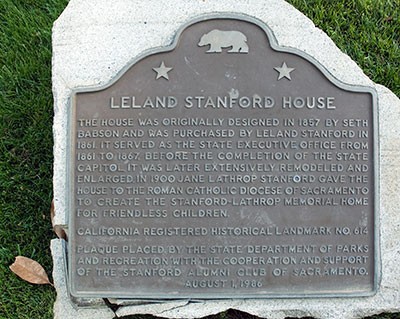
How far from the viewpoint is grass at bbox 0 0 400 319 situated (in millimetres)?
3693

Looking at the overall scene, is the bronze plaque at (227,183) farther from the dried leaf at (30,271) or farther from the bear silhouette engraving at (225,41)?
the dried leaf at (30,271)

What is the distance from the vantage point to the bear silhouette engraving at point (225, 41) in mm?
3178

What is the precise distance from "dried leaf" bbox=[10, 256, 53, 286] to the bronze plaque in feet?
1.81

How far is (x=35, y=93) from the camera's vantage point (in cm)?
402

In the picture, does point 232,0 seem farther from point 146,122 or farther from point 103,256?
point 103,256

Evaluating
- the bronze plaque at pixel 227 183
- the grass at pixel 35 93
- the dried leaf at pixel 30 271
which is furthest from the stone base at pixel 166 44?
the grass at pixel 35 93

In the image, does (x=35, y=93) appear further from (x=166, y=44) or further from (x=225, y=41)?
(x=225, y=41)

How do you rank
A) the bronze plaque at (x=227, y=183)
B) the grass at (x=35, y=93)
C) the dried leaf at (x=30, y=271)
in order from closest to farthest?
the bronze plaque at (x=227, y=183) → the dried leaf at (x=30, y=271) → the grass at (x=35, y=93)

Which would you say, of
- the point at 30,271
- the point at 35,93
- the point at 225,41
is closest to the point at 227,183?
the point at 225,41

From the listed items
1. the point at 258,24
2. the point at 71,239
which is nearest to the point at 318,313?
the point at 71,239

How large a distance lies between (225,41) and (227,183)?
782mm

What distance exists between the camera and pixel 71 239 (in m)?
3.12

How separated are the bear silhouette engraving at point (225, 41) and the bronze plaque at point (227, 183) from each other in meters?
0.01

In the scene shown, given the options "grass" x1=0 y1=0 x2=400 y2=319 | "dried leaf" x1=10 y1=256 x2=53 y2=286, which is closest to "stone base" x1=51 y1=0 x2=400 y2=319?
"dried leaf" x1=10 y1=256 x2=53 y2=286
